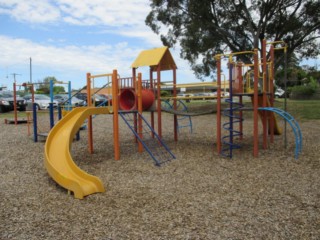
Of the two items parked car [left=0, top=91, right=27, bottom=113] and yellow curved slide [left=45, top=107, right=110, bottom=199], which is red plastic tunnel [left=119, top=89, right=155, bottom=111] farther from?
parked car [left=0, top=91, right=27, bottom=113]

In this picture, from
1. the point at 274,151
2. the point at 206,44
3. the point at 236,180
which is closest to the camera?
the point at 236,180

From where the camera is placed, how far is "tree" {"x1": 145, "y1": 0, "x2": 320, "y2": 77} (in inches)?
627

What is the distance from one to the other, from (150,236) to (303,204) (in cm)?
207

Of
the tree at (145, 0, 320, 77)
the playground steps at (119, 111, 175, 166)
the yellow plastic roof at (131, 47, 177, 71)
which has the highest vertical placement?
the tree at (145, 0, 320, 77)

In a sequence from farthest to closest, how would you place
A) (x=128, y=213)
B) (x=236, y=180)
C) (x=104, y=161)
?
1. (x=104, y=161)
2. (x=236, y=180)
3. (x=128, y=213)

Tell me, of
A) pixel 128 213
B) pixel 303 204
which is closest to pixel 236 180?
pixel 303 204

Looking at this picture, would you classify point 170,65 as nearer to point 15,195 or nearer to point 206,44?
point 15,195

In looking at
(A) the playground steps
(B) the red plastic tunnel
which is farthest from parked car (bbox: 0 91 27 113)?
(B) the red plastic tunnel

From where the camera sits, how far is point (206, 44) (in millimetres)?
17219

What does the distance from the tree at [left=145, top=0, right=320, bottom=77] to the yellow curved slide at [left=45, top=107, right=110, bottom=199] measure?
1158cm

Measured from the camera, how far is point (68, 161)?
514 cm

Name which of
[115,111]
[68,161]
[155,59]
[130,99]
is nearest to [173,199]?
[68,161]

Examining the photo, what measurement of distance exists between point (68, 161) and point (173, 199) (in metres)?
1.87

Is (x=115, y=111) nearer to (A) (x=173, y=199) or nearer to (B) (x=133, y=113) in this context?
(B) (x=133, y=113)
